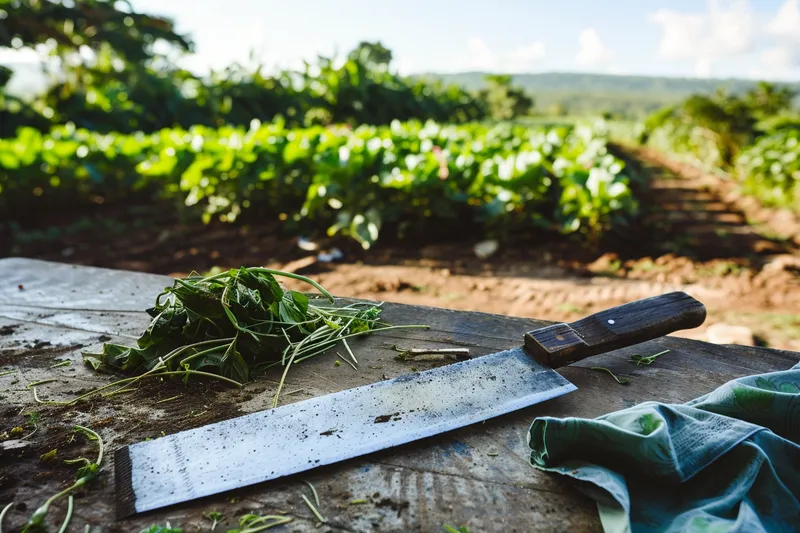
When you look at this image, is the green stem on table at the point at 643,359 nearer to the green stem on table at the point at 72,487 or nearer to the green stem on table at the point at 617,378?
the green stem on table at the point at 617,378

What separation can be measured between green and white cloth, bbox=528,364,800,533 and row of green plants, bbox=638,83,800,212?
23.4ft

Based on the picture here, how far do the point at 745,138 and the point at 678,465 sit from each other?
13080 mm

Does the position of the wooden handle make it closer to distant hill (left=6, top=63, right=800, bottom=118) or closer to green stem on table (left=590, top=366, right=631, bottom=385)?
green stem on table (left=590, top=366, right=631, bottom=385)

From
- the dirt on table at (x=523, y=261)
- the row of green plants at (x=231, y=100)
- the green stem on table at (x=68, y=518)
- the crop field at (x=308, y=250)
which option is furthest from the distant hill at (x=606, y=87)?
the green stem on table at (x=68, y=518)

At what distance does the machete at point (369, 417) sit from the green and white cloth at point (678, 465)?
0.65 ft

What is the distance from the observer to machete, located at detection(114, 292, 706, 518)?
1.08 metres

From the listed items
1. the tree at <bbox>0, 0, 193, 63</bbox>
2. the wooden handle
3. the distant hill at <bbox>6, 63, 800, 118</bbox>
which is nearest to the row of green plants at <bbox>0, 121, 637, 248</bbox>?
the wooden handle

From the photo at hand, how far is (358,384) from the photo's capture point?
58.0 inches

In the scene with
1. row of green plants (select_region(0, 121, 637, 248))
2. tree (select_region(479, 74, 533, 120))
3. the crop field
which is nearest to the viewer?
the crop field

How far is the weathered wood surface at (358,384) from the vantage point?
3.38 ft

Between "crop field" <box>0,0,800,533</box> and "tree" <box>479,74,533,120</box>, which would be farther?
"tree" <box>479,74,533,120</box>

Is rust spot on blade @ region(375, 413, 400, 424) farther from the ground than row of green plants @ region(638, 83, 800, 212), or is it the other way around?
row of green plants @ region(638, 83, 800, 212)

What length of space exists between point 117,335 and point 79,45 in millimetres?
20828

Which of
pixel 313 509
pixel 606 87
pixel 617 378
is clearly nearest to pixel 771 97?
pixel 617 378
